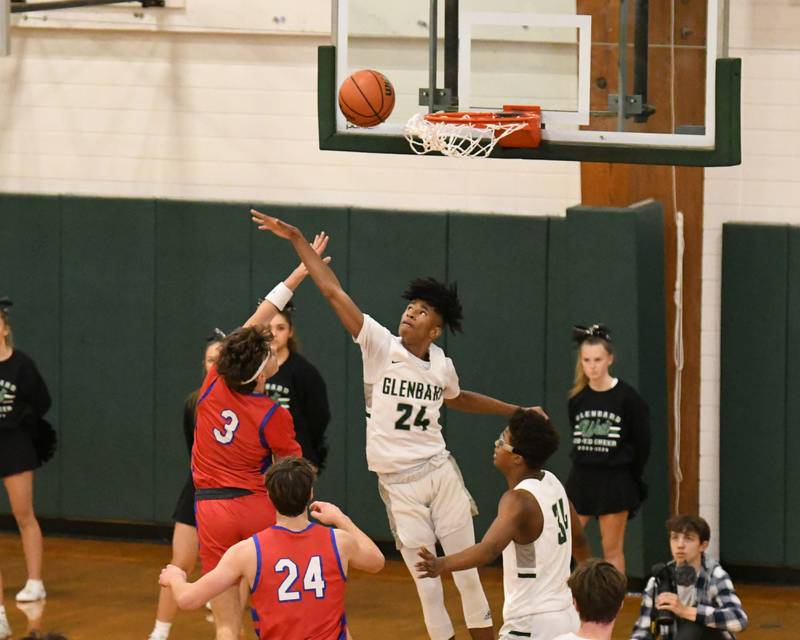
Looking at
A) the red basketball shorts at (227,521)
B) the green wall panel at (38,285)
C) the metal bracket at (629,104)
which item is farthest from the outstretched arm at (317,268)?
the green wall panel at (38,285)

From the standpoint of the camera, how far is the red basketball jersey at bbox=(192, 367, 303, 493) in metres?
6.75

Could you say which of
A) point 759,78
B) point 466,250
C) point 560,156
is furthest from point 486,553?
point 759,78

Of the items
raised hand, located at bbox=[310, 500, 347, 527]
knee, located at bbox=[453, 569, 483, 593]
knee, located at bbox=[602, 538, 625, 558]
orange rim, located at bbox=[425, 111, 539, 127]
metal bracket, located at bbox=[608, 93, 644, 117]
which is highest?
metal bracket, located at bbox=[608, 93, 644, 117]

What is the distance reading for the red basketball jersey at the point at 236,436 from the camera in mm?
6754

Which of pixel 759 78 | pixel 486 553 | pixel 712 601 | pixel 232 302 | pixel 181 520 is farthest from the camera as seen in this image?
pixel 232 302

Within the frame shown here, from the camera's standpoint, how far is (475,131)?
7715mm

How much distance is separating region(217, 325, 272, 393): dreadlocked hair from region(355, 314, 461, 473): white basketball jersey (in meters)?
0.94

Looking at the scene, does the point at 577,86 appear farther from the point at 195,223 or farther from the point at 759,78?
the point at 195,223

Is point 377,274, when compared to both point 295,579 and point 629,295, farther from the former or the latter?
point 295,579

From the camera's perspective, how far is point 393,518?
7.55 meters

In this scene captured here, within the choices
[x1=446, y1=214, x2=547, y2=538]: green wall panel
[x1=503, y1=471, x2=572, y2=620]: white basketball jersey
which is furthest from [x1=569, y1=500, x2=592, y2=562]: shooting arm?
[x1=446, y1=214, x2=547, y2=538]: green wall panel

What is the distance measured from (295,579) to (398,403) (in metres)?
2.33

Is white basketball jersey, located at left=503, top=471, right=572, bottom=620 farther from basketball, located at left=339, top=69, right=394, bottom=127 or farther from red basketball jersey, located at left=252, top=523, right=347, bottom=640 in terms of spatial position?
basketball, located at left=339, top=69, right=394, bottom=127

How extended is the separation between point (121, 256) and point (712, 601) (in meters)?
5.16
